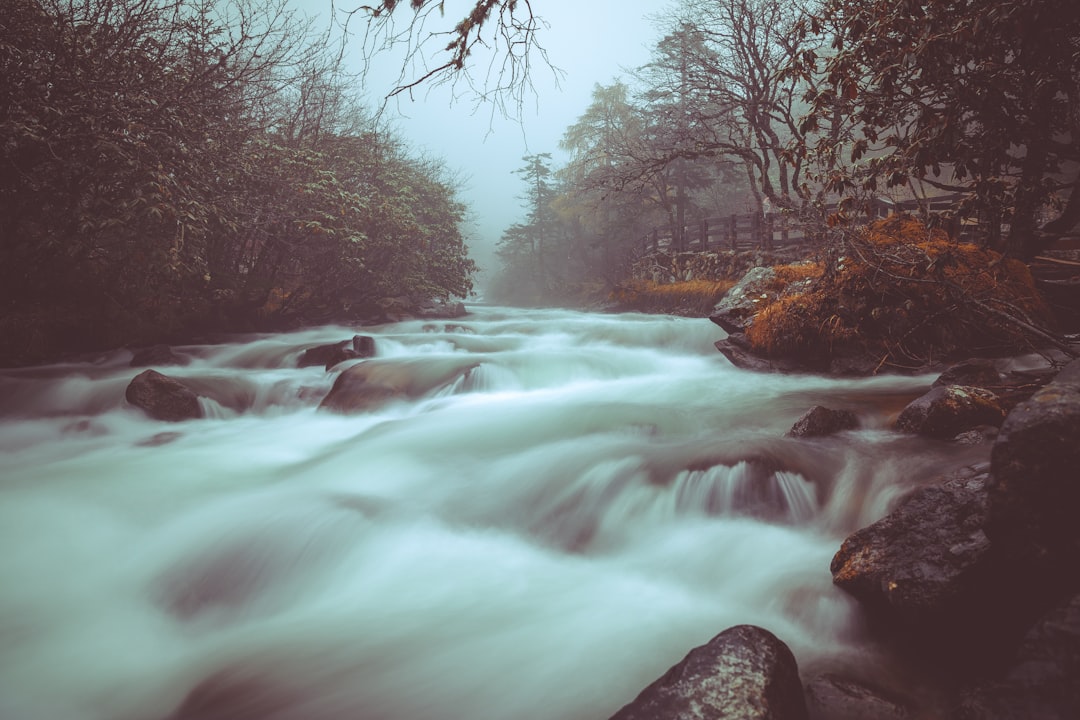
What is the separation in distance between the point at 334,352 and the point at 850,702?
32.0 feet

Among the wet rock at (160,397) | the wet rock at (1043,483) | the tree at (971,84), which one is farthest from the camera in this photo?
the wet rock at (160,397)

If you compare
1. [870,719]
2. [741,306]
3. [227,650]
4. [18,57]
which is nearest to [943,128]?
[870,719]

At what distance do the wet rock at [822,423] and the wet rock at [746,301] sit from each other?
330 cm

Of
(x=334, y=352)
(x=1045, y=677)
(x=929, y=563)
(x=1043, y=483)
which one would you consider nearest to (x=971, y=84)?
(x=1043, y=483)

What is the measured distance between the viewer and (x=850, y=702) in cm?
217

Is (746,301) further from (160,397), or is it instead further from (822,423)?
(160,397)

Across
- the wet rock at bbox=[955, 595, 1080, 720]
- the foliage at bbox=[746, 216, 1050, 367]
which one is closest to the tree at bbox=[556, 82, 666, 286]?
the foliage at bbox=[746, 216, 1050, 367]

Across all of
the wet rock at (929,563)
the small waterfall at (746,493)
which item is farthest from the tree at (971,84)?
the wet rock at (929,563)

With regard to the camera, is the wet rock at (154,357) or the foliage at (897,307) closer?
the foliage at (897,307)

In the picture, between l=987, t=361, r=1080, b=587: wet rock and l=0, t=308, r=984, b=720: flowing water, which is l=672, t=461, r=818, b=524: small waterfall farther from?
l=987, t=361, r=1080, b=587: wet rock

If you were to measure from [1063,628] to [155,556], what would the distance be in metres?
5.09

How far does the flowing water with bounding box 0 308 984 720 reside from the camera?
273 centimetres

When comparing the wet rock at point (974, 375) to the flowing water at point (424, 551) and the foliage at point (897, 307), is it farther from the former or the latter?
the foliage at point (897, 307)

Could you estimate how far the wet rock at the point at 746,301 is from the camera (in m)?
8.27
